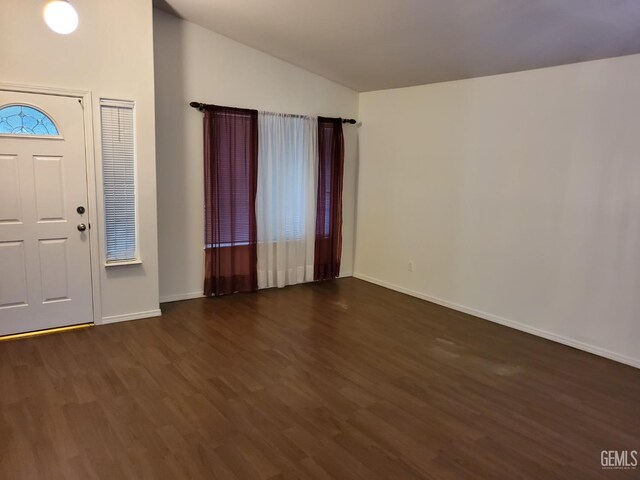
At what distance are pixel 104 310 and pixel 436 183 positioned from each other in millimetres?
3658

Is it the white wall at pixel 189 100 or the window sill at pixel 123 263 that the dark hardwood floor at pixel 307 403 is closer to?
the window sill at pixel 123 263

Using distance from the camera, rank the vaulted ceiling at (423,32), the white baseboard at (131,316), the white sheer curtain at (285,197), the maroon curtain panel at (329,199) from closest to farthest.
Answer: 1. the vaulted ceiling at (423,32)
2. the white baseboard at (131,316)
3. the white sheer curtain at (285,197)
4. the maroon curtain panel at (329,199)

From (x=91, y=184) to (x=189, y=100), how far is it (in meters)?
1.43

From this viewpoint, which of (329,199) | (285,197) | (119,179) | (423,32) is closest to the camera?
(423,32)

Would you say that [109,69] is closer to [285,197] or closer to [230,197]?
[230,197]

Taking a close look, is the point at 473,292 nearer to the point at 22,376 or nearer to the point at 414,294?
the point at 414,294

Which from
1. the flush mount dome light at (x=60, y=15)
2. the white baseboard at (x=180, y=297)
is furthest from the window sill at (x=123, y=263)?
the flush mount dome light at (x=60, y=15)

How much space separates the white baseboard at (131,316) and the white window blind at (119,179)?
52 centimetres

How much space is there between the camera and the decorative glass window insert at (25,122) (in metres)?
3.59

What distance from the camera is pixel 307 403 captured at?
289cm

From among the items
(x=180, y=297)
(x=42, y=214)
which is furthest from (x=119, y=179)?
(x=180, y=297)

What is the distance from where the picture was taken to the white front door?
3.67 metres

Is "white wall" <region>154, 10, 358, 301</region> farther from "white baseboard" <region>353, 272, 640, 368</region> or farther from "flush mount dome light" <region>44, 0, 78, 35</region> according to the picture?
"white baseboard" <region>353, 272, 640, 368</region>

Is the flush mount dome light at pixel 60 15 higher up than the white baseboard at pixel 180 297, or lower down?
higher up
